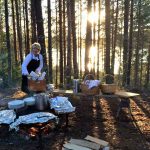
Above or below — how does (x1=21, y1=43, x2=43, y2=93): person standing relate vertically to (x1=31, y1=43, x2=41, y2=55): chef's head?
below

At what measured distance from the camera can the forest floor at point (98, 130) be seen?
23.6 feet

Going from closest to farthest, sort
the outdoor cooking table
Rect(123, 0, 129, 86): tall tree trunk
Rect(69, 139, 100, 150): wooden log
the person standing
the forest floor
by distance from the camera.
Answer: Rect(69, 139, 100, 150): wooden log → the outdoor cooking table → the forest floor → the person standing → Rect(123, 0, 129, 86): tall tree trunk

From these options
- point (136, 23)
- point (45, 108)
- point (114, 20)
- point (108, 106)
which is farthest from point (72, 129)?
point (136, 23)

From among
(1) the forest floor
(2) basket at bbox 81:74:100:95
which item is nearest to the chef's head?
(2) basket at bbox 81:74:100:95

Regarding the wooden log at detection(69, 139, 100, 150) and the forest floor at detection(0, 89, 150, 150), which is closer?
the wooden log at detection(69, 139, 100, 150)

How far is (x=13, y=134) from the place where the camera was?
7.77 meters

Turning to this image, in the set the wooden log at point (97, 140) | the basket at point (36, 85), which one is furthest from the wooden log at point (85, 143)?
the basket at point (36, 85)

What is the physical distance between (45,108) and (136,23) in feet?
77.0

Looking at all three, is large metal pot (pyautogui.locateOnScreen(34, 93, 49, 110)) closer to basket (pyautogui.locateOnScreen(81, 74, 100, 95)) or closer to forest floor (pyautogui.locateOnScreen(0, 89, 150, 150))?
forest floor (pyautogui.locateOnScreen(0, 89, 150, 150))

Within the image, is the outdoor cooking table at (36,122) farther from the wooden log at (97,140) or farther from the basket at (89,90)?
the basket at (89,90)

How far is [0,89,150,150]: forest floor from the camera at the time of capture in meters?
7.18

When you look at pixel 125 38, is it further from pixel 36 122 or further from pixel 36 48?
pixel 36 122

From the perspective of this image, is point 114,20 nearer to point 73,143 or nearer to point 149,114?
point 149,114

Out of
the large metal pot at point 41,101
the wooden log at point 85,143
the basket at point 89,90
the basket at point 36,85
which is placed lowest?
the wooden log at point 85,143
